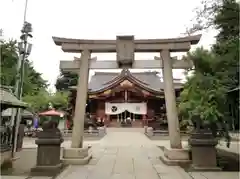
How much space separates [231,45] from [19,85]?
8798 mm

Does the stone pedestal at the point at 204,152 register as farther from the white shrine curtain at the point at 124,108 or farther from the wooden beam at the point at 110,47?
the white shrine curtain at the point at 124,108

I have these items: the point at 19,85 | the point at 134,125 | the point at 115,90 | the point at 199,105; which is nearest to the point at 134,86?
the point at 115,90

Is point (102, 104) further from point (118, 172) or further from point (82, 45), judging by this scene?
point (118, 172)

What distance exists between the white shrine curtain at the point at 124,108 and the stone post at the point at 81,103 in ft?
80.2

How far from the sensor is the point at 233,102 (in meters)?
7.75

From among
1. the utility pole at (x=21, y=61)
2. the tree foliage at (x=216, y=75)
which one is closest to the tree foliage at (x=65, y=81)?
the utility pole at (x=21, y=61)

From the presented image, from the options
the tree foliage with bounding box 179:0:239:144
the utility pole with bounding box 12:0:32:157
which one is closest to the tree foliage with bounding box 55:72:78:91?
the utility pole with bounding box 12:0:32:157

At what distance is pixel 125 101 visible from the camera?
34.8 meters

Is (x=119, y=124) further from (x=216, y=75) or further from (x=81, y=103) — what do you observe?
(x=216, y=75)

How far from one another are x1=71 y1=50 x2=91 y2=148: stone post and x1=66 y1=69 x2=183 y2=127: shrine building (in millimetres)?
22824

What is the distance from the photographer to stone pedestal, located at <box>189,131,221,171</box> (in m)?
7.75

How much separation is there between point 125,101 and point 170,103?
83.1ft

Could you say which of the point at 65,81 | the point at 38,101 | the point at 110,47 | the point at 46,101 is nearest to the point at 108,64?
the point at 110,47

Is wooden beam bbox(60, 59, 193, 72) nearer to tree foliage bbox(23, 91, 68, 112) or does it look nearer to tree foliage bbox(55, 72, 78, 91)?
tree foliage bbox(23, 91, 68, 112)
